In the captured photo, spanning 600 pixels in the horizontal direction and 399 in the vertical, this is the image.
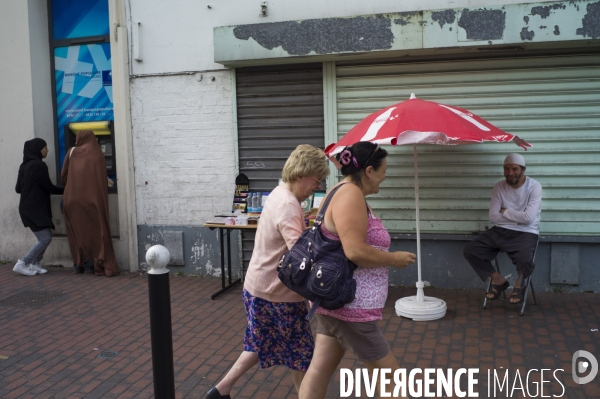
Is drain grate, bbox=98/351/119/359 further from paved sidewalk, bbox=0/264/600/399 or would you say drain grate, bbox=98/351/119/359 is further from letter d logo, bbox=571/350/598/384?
letter d logo, bbox=571/350/598/384

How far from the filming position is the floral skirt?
371 centimetres

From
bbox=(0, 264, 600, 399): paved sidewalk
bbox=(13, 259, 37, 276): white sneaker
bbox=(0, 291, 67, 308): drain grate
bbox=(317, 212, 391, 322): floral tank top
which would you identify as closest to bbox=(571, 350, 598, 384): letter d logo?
bbox=(0, 264, 600, 399): paved sidewalk

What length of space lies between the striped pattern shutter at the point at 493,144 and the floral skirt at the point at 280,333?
3712 mm

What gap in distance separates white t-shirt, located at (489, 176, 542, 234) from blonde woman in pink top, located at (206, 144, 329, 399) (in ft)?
10.1

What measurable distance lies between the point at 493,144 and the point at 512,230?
119 cm

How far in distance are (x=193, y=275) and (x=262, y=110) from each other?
7.84 ft

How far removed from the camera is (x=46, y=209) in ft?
27.2

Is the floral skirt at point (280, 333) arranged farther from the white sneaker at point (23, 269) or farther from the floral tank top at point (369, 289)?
the white sneaker at point (23, 269)

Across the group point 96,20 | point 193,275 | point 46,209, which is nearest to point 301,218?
point 193,275

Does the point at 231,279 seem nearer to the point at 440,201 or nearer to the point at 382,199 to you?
the point at 382,199

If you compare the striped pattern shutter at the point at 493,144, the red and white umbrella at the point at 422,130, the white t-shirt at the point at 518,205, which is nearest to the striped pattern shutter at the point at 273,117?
the striped pattern shutter at the point at 493,144

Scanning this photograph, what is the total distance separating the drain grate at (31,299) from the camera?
6930 mm

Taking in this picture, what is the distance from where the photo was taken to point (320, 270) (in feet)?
10.3

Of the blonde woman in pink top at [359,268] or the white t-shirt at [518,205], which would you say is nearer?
the blonde woman in pink top at [359,268]
